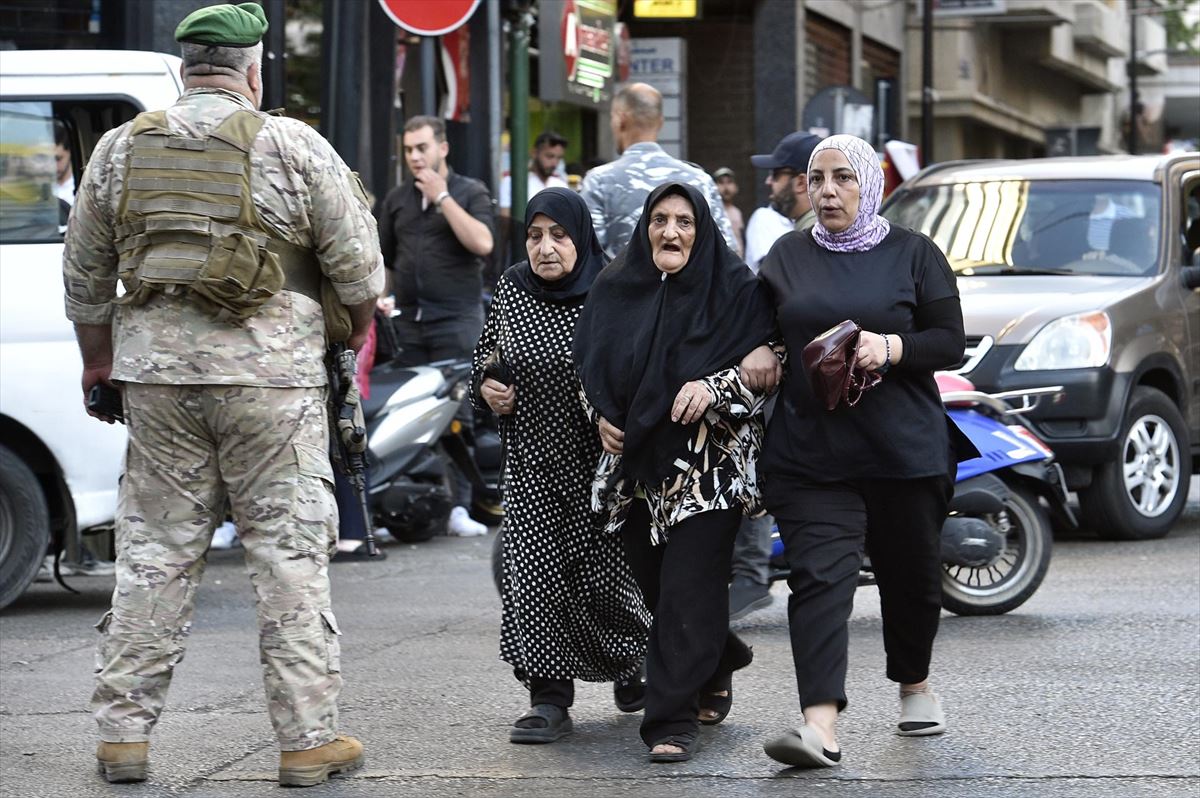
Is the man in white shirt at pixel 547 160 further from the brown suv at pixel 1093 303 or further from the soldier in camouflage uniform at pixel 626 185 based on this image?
the soldier in camouflage uniform at pixel 626 185

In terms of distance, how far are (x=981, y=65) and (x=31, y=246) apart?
28.5 m

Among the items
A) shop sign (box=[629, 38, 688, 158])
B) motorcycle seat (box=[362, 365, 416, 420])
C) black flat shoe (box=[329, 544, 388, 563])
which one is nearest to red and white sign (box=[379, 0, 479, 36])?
motorcycle seat (box=[362, 365, 416, 420])

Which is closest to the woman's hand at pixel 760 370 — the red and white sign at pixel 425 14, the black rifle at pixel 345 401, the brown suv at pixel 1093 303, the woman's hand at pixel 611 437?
the woman's hand at pixel 611 437

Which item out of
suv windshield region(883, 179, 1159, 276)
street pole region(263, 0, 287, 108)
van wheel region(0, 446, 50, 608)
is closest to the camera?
van wheel region(0, 446, 50, 608)

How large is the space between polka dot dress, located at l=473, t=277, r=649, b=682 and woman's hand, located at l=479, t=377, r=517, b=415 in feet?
0.09

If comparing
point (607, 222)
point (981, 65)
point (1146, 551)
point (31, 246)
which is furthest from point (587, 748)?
point (981, 65)

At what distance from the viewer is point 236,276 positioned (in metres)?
5.23

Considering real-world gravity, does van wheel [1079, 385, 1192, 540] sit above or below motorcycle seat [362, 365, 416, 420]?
below

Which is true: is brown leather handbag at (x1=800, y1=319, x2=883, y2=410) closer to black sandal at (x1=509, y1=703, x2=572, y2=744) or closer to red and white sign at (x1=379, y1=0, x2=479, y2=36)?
black sandal at (x1=509, y1=703, x2=572, y2=744)

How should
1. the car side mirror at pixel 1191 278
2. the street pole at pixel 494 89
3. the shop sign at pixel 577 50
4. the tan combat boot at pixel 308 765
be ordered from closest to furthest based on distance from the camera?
1. the tan combat boot at pixel 308 765
2. the car side mirror at pixel 1191 278
3. the shop sign at pixel 577 50
4. the street pole at pixel 494 89

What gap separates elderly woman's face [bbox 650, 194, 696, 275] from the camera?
5.54 metres

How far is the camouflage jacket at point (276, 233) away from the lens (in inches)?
Answer: 209

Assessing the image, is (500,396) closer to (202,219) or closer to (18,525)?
(202,219)

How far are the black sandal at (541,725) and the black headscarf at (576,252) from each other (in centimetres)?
115
